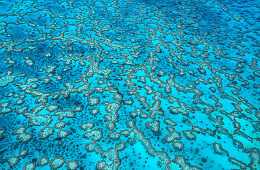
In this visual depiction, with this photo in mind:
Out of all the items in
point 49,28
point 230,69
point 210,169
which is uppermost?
point 49,28

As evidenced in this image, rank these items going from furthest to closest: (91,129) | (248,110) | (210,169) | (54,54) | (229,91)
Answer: (54,54)
(229,91)
(248,110)
(91,129)
(210,169)

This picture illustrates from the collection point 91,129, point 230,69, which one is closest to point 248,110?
point 230,69

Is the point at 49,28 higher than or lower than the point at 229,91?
higher

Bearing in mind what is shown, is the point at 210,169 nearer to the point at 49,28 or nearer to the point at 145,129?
the point at 145,129

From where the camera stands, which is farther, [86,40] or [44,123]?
[86,40]

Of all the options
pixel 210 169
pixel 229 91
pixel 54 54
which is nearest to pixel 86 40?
pixel 54 54

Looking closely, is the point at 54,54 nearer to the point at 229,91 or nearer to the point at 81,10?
the point at 81,10

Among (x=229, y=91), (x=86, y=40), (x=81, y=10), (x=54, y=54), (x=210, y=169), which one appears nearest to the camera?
(x=210, y=169)
